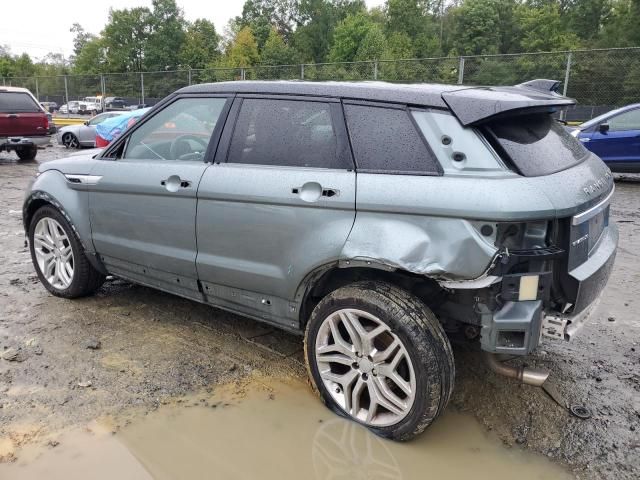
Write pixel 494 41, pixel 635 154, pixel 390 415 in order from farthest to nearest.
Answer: pixel 494 41 < pixel 635 154 < pixel 390 415

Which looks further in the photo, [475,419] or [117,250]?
[117,250]

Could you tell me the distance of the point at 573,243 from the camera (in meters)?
2.58

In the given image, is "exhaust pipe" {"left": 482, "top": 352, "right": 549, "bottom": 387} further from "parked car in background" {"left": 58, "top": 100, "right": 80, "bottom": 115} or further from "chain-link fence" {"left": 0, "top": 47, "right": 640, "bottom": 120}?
"parked car in background" {"left": 58, "top": 100, "right": 80, "bottom": 115}

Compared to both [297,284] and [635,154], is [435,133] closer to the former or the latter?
[297,284]

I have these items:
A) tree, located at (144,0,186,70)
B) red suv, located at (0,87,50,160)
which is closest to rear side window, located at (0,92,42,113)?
red suv, located at (0,87,50,160)

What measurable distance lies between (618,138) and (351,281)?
9.45 meters

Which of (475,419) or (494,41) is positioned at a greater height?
(494,41)

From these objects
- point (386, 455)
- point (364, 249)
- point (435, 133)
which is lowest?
point (386, 455)

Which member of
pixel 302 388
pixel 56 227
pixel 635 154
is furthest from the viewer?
pixel 635 154

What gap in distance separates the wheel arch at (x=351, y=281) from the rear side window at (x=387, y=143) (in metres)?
0.50

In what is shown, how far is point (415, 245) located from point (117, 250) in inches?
94.8

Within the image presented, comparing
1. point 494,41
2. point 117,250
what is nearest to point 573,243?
point 117,250

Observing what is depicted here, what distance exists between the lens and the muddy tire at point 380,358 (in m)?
2.62

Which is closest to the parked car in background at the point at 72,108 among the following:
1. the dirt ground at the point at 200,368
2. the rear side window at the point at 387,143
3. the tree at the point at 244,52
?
the dirt ground at the point at 200,368
